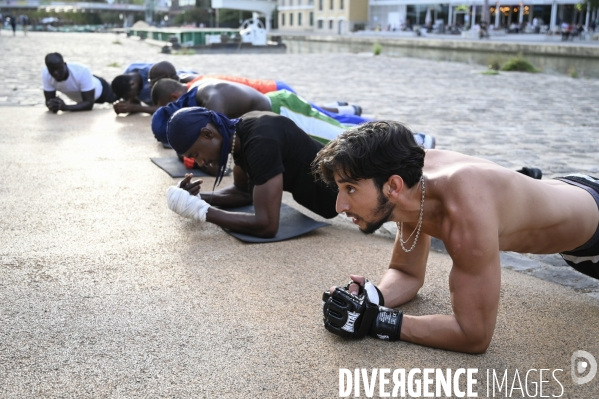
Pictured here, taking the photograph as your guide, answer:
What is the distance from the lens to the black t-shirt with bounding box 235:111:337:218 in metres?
3.83

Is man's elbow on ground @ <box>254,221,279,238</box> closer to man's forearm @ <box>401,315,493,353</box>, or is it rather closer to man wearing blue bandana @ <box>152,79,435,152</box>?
man's forearm @ <box>401,315,493,353</box>

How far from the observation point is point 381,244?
4.22m

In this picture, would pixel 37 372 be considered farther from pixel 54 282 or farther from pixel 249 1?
pixel 249 1

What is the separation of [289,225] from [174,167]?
7.04ft

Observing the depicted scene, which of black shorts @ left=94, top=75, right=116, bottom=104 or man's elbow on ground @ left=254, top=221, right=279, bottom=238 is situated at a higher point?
black shorts @ left=94, top=75, right=116, bottom=104

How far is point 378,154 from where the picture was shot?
2359 mm

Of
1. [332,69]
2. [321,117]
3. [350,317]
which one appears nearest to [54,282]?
[350,317]

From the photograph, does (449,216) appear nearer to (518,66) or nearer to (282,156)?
(282,156)

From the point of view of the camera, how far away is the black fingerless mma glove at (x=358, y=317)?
8.66 ft

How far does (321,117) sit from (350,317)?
130 inches

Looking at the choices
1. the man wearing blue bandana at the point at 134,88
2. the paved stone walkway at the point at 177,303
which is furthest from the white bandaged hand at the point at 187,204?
the man wearing blue bandana at the point at 134,88

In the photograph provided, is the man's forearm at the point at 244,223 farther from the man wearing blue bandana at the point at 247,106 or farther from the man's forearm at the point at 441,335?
the man wearing blue bandana at the point at 247,106

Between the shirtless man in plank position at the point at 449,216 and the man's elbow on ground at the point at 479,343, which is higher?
the shirtless man in plank position at the point at 449,216

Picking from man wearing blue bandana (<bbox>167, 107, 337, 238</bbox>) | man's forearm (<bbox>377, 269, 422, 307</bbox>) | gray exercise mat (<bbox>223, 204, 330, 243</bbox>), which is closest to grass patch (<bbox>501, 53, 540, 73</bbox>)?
gray exercise mat (<bbox>223, 204, 330, 243</bbox>)
